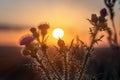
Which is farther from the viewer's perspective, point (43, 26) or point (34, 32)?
point (43, 26)

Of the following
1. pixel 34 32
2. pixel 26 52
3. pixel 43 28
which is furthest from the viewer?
pixel 43 28

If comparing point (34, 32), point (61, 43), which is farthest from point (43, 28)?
point (61, 43)

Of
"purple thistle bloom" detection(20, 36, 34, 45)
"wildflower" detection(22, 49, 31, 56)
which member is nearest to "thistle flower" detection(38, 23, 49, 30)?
"purple thistle bloom" detection(20, 36, 34, 45)

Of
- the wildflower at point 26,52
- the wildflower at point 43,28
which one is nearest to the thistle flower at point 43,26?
the wildflower at point 43,28

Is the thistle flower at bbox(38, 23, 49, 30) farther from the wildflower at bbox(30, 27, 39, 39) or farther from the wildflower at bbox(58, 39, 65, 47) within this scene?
the wildflower at bbox(58, 39, 65, 47)

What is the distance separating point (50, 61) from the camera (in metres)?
4.46

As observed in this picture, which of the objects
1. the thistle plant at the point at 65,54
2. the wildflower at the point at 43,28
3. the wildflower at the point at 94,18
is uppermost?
the wildflower at the point at 94,18

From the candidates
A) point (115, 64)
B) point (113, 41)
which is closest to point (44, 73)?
point (113, 41)

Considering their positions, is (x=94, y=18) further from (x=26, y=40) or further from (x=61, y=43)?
(x=26, y=40)

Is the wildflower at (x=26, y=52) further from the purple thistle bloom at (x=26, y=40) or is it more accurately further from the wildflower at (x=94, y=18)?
the wildflower at (x=94, y=18)

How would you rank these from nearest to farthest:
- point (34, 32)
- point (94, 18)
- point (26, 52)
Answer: point (26, 52) → point (94, 18) → point (34, 32)

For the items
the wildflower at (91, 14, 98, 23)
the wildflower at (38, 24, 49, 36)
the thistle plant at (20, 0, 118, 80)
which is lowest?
the thistle plant at (20, 0, 118, 80)

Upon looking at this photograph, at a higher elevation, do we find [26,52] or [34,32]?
[34,32]

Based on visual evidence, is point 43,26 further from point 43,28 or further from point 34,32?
point 34,32
